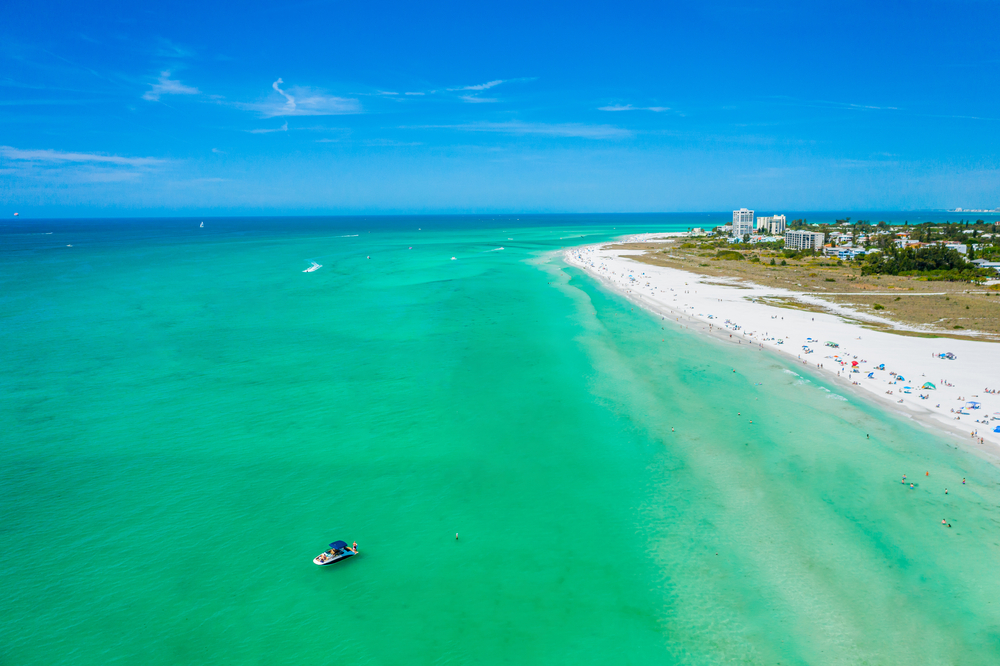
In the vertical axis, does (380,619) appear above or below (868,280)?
below

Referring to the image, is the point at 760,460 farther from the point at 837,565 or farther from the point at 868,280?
the point at 868,280

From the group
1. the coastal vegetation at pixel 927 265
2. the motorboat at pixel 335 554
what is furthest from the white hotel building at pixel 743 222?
the motorboat at pixel 335 554

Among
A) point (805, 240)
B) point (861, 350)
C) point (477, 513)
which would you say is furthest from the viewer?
point (805, 240)

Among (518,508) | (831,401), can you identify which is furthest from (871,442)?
(518,508)

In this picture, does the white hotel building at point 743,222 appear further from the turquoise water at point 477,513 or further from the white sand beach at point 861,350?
the turquoise water at point 477,513

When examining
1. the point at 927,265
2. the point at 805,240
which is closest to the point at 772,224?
the point at 805,240

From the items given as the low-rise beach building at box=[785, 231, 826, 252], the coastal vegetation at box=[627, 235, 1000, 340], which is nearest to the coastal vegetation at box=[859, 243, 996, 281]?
the coastal vegetation at box=[627, 235, 1000, 340]

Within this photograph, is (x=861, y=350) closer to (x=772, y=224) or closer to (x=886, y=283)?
(x=886, y=283)
